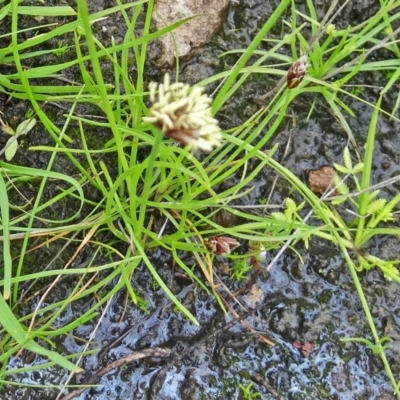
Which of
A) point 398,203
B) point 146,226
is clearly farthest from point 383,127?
point 146,226

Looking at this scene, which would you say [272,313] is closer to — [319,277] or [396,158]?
[319,277]

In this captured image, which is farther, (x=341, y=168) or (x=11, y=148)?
(x=341, y=168)

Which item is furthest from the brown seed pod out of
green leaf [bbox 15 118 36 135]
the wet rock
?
green leaf [bbox 15 118 36 135]

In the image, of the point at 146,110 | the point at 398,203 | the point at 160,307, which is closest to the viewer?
the point at 146,110

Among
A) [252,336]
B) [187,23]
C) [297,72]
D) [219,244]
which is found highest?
[297,72]

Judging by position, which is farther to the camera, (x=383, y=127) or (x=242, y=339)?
(x=383, y=127)

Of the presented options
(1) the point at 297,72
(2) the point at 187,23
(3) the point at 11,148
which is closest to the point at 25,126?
(3) the point at 11,148

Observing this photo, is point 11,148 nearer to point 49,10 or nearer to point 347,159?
point 49,10
